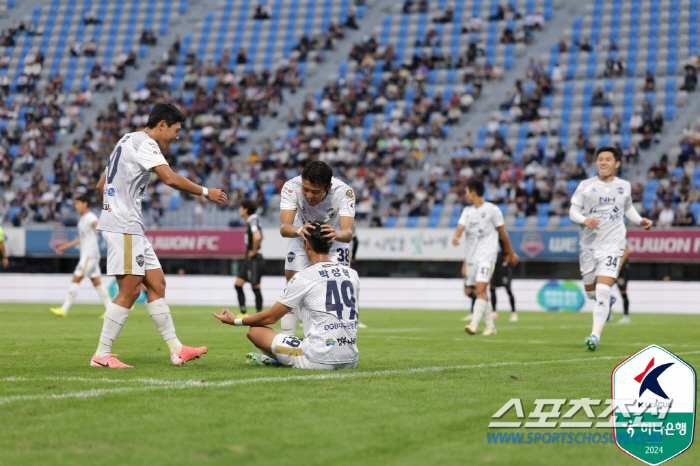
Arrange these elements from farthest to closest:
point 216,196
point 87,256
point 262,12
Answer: point 262,12 < point 87,256 < point 216,196

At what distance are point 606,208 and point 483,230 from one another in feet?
11.8

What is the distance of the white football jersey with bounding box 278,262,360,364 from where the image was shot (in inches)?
299

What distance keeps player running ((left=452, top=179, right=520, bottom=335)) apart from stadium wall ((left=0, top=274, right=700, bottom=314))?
12.0m

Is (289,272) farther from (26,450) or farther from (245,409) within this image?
(26,450)

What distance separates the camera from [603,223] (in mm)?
11891

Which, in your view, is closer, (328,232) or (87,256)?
(328,232)

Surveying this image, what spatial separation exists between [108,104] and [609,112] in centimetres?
2189

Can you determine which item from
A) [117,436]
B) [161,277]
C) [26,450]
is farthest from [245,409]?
[161,277]

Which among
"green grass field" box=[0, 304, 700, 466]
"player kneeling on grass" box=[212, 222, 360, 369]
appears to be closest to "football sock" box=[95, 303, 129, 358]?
"green grass field" box=[0, 304, 700, 466]

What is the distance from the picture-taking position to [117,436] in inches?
192

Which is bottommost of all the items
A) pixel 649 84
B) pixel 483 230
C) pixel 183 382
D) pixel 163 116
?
pixel 183 382

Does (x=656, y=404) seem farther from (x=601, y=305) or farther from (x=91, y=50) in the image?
(x=91, y=50)

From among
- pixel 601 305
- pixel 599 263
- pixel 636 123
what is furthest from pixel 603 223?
pixel 636 123

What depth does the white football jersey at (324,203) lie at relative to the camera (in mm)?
8719
